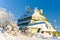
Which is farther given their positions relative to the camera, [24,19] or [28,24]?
[24,19]

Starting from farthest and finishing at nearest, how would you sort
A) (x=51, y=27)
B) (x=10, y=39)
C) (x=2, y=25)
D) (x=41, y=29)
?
1. (x=51, y=27)
2. (x=41, y=29)
3. (x=2, y=25)
4. (x=10, y=39)

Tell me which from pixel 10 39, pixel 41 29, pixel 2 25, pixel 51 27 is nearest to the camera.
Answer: pixel 10 39

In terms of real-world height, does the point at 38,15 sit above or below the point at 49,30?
above

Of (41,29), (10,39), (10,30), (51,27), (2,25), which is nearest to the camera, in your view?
(10,39)

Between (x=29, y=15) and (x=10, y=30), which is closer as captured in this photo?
(x=10, y=30)

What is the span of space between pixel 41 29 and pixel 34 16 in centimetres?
330

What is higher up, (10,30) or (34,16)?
(34,16)

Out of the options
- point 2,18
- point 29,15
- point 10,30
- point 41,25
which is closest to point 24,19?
point 29,15

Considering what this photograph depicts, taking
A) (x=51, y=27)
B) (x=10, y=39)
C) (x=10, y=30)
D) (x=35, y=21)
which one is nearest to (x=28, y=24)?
(x=35, y=21)

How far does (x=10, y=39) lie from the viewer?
11.5 metres

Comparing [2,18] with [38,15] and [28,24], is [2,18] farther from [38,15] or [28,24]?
[38,15]

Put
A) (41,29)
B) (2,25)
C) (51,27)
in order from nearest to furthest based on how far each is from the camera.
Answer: (2,25) → (41,29) → (51,27)

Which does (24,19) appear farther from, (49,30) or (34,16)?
(49,30)

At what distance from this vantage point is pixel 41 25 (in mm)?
32219
